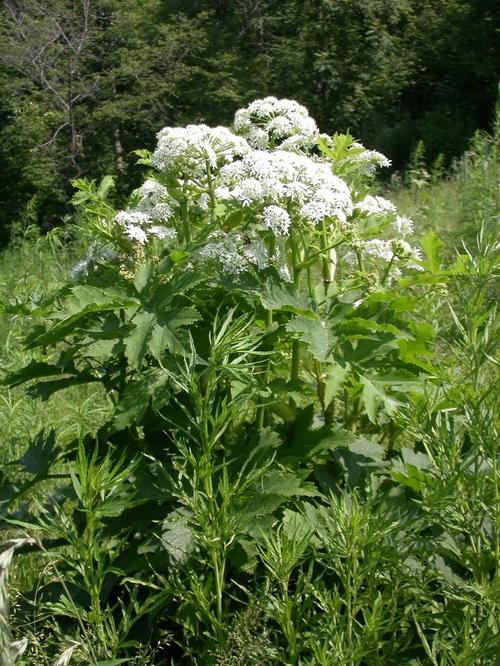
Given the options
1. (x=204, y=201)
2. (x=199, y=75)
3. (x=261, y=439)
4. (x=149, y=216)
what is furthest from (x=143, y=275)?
(x=199, y=75)

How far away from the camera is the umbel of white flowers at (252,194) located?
223cm

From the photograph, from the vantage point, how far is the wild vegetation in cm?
169

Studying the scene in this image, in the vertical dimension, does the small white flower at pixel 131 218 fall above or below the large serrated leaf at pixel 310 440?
above

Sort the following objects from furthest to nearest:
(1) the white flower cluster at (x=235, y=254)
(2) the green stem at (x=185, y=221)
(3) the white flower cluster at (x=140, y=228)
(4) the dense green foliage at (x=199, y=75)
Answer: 1. (4) the dense green foliage at (x=199, y=75)
2. (2) the green stem at (x=185, y=221)
3. (3) the white flower cluster at (x=140, y=228)
4. (1) the white flower cluster at (x=235, y=254)

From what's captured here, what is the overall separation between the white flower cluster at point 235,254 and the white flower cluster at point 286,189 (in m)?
0.08

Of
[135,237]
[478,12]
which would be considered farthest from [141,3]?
[135,237]

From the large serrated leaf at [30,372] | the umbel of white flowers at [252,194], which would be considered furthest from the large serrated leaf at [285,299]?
the large serrated leaf at [30,372]

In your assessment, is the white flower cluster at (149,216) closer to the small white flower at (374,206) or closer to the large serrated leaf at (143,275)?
the large serrated leaf at (143,275)

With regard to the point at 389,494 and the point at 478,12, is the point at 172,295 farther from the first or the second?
the point at 478,12

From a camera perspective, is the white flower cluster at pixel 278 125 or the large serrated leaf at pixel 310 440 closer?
the large serrated leaf at pixel 310 440

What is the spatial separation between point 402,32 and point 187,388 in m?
16.1

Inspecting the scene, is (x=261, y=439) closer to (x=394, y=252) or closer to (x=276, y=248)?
(x=276, y=248)

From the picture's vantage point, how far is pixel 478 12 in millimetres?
15820

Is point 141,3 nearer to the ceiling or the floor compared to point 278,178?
nearer to the floor
